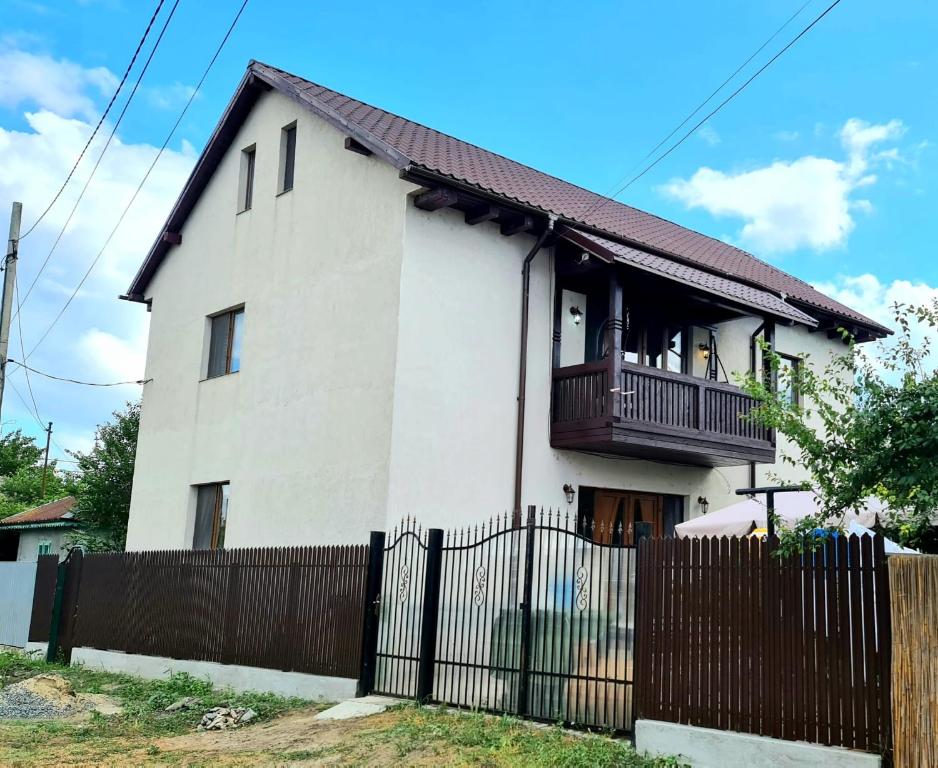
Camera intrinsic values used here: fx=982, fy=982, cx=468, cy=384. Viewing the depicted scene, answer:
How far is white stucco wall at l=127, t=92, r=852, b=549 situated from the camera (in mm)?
13867

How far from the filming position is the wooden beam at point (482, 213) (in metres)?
14.3

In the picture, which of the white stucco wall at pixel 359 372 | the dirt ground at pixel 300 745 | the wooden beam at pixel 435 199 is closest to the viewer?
the dirt ground at pixel 300 745

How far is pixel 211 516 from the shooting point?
17.6m

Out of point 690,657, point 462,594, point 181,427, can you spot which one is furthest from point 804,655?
point 181,427

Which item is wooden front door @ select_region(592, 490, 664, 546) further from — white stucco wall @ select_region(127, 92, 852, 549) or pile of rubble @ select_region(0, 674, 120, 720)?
pile of rubble @ select_region(0, 674, 120, 720)

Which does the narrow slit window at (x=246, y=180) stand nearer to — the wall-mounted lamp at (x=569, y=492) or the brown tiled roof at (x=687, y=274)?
the brown tiled roof at (x=687, y=274)

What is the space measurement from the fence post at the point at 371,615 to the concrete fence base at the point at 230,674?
0.18 m

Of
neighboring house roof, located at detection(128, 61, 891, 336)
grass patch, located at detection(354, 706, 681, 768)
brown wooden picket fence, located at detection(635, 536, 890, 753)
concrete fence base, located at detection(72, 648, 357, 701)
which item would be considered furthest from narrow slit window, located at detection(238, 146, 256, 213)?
brown wooden picket fence, located at detection(635, 536, 890, 753)

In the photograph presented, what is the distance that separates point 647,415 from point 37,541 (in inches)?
953

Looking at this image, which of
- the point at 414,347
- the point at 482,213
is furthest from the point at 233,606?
the point at 482,213

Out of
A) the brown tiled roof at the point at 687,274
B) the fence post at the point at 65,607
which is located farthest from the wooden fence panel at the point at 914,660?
the fence post at the point at 65,607

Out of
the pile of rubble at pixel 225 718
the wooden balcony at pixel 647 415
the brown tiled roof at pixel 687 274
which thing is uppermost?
the brown tiled roof at pixel 687 274

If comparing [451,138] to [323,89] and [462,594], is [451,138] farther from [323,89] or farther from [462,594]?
[462,594]

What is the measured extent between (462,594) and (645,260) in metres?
6.35
